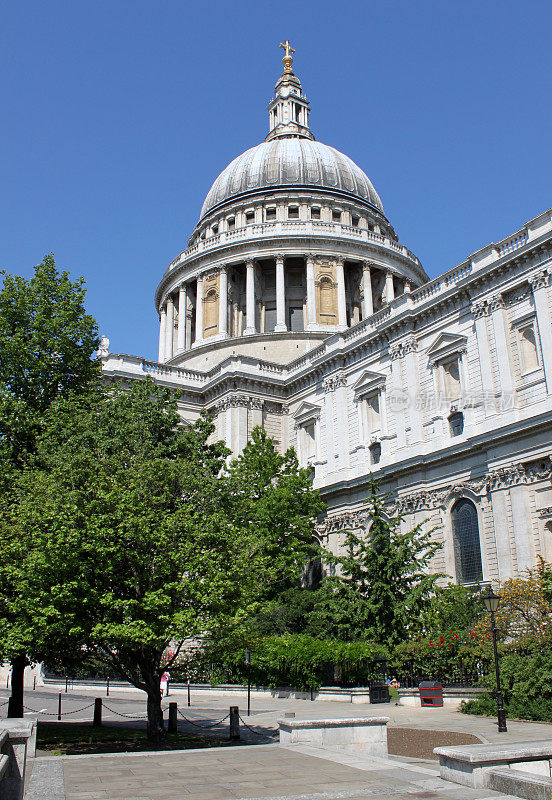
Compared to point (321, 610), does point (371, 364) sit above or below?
above

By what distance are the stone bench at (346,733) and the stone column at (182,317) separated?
47173 millimetres

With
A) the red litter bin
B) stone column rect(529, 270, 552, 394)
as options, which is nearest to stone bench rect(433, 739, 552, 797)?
the red litter bin

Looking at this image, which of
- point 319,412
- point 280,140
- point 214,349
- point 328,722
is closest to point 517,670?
point 328,722

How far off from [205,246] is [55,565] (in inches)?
1886

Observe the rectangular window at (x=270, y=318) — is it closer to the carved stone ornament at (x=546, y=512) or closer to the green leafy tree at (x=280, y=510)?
the green leafy tree at (x=280, y=510)

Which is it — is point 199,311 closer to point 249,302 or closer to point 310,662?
point 249,302

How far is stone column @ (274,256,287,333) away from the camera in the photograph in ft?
184

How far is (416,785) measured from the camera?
1081 cm

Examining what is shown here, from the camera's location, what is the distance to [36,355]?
25906mm

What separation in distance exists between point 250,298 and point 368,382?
800 inches

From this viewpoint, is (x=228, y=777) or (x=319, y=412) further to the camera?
(x=319, y=412)

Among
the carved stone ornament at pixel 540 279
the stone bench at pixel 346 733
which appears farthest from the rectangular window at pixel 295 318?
the stone bench at pixel 346 733

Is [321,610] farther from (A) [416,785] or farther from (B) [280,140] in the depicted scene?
(B) [280,140]

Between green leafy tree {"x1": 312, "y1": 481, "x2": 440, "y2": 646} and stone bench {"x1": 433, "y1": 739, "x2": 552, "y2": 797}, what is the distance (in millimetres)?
16058
